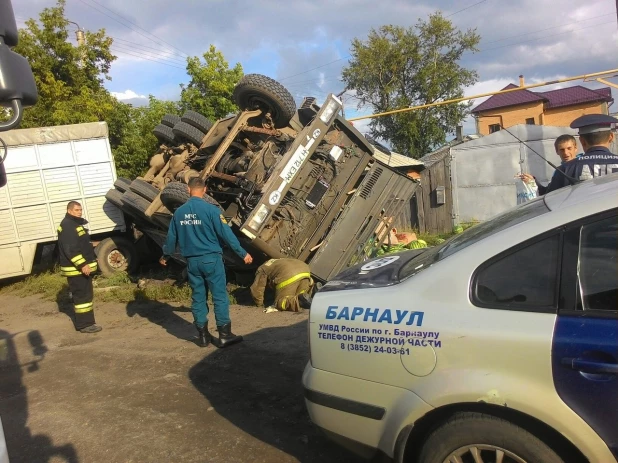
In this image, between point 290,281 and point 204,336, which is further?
point 290,281

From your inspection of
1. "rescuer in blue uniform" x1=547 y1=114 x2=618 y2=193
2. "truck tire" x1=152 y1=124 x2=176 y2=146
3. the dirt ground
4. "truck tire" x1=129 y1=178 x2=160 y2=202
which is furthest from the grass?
"rescuer in blue uniform" x1=547 y1=114 x2=618 y2=193

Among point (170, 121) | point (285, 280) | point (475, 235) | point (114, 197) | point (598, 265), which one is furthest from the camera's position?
point (114, 197)

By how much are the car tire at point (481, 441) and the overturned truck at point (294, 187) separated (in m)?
4.42

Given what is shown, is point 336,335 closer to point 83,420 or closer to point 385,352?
point 385,352

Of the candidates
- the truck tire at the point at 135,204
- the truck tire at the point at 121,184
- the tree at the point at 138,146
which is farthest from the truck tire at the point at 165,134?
the tree at the point at 138,146

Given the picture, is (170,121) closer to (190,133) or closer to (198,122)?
(198,122)

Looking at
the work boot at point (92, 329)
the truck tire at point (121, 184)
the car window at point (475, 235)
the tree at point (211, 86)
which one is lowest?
the work boot at point (92, 329)

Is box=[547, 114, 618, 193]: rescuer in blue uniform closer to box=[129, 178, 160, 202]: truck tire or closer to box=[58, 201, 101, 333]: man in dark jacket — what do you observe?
box=[58, 201, 101, 333]: man in dark jacket

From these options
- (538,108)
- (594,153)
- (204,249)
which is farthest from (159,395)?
(538,108)

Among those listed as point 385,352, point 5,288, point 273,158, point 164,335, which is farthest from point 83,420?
point 5,288

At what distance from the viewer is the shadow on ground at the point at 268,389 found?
3320 mm

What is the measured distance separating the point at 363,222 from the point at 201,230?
2.89 meters

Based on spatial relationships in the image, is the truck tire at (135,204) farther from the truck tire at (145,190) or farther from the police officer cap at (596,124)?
the police officer cap at (596,124)

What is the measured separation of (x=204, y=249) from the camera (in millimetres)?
5168
